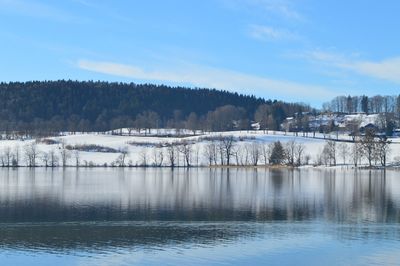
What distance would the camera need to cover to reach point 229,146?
6875 inches

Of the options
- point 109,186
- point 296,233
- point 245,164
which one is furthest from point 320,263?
point 245,164

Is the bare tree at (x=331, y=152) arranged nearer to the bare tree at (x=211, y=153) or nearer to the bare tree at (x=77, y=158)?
the bare tree at (x=211, y=153)

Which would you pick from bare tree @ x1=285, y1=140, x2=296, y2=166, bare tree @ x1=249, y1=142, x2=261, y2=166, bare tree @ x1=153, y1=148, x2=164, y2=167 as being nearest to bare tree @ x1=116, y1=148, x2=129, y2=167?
bare tree @ x1=153, y1=148, x2=164, y2=167

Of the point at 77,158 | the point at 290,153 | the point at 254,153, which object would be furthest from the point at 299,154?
the point at 77,158

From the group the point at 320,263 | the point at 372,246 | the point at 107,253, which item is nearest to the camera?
the point at 320,263

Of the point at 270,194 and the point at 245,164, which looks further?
the point at 245,164

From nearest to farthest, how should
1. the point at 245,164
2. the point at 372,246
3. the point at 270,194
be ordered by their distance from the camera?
the point at 372,246 < the point at 270,194 < the point at 245,164

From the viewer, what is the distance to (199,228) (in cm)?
4469

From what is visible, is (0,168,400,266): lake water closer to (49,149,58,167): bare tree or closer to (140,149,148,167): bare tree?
(140,149,148,167): bare tree

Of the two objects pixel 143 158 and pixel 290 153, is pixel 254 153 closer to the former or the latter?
pixel 290 153

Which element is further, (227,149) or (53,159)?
(53,159)

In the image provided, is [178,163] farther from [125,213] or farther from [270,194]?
[125,213]

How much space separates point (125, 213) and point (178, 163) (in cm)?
12192

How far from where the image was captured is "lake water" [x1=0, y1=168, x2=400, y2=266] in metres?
34.5
